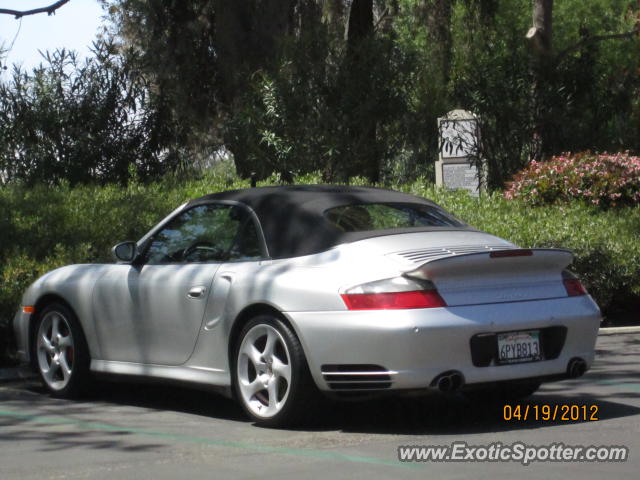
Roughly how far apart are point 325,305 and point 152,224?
5966mm

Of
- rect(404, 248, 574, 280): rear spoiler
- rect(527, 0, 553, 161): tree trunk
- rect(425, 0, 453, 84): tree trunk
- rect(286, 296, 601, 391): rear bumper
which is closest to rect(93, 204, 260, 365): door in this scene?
rect(286, 296, 601, 391): rear bumper

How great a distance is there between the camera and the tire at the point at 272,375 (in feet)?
23.3

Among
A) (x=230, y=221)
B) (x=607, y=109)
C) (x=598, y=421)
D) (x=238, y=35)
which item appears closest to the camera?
(x=598, y=421)

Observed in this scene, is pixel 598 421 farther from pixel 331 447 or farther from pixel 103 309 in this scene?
pixel 103 309

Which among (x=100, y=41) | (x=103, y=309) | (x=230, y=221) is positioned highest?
(x=100, y=41)

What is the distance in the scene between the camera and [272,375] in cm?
729

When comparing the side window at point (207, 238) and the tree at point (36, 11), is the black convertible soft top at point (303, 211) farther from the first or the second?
the tree at point (36, 11)

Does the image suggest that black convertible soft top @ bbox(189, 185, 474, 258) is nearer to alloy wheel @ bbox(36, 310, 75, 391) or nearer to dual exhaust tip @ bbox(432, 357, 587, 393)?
dual exhaust tip @ bbox(432, 357, 587, 393)

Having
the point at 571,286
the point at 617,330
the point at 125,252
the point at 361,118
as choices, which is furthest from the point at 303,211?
the point at 361,118

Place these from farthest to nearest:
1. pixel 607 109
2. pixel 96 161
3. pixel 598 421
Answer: pixel 607 109
pixel 96 161
pixel 598 421

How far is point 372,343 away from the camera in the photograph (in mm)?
6855

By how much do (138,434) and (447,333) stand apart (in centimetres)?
202

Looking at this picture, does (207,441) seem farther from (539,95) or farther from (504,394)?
(539,95)

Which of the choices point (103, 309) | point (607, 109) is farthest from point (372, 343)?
point (607, 109)
